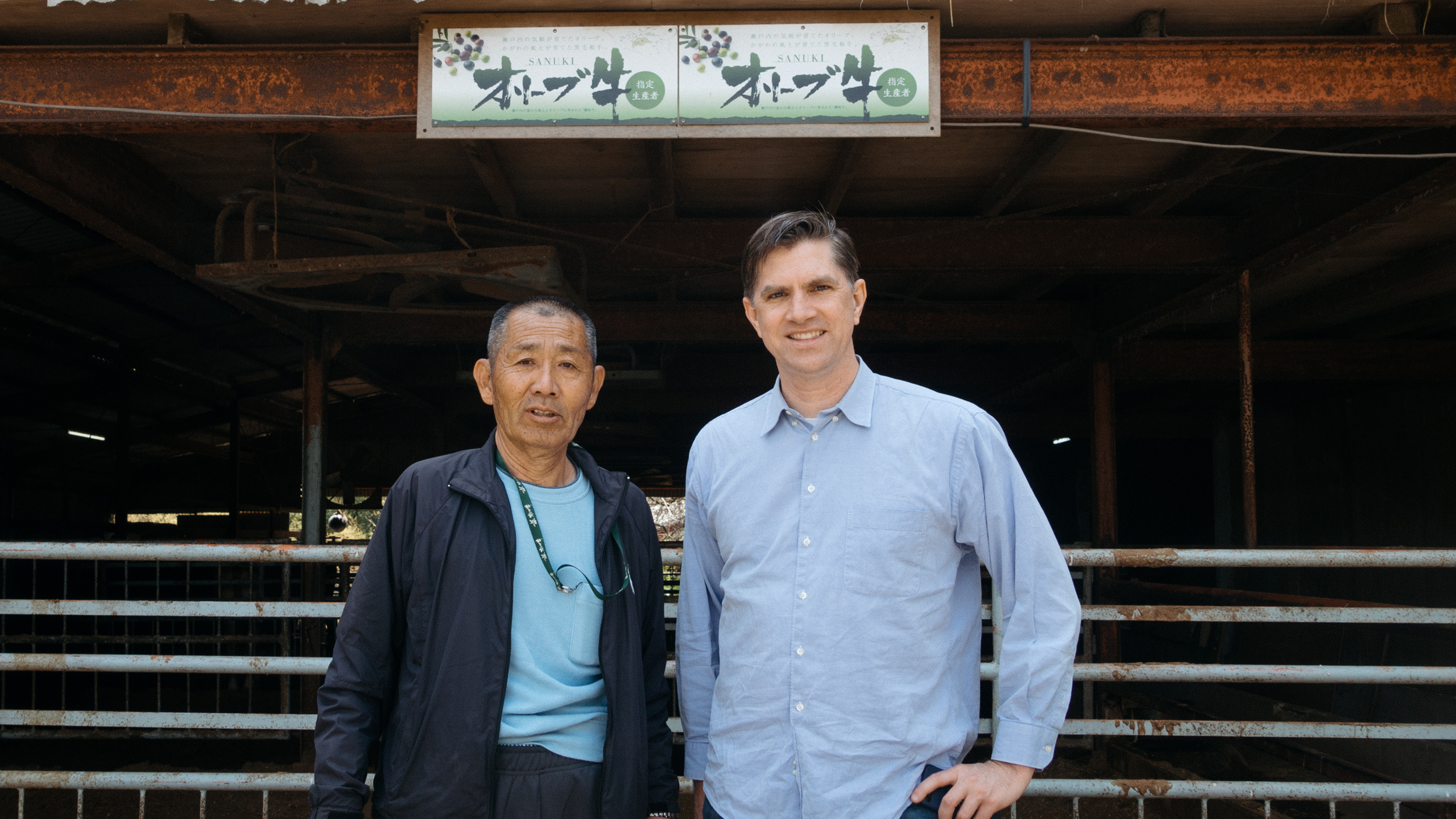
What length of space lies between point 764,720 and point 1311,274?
23.5 ft

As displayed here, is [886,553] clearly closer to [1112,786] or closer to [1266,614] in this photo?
[1112,786]

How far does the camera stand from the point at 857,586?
6.04 ft

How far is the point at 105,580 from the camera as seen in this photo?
848 centimetres

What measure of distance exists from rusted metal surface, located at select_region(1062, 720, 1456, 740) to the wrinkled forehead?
2.03 metres

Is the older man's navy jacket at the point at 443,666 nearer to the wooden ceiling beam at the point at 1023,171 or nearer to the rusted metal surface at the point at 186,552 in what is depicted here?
the rusted metal surface at the point at 186,552

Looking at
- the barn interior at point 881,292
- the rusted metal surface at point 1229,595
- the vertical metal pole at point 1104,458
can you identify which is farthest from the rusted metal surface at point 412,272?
the vertical metal pole at point 1104,458

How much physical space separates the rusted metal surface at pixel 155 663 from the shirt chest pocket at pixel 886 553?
79.7 inches

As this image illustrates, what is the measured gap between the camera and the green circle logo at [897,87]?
3234mm

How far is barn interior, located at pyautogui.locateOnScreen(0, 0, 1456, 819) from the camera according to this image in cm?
337

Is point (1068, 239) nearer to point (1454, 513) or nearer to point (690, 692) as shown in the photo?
point (690, 692)

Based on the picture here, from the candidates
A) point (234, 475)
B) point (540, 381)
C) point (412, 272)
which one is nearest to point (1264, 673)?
point (540, 381)

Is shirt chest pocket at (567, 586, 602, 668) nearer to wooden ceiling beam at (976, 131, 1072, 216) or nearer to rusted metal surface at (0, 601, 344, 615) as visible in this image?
rusted metal surface at (0, 601, 344, 615)

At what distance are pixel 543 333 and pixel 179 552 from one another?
173cm

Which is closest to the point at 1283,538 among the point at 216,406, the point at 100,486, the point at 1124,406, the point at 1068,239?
the point at 1124,406
